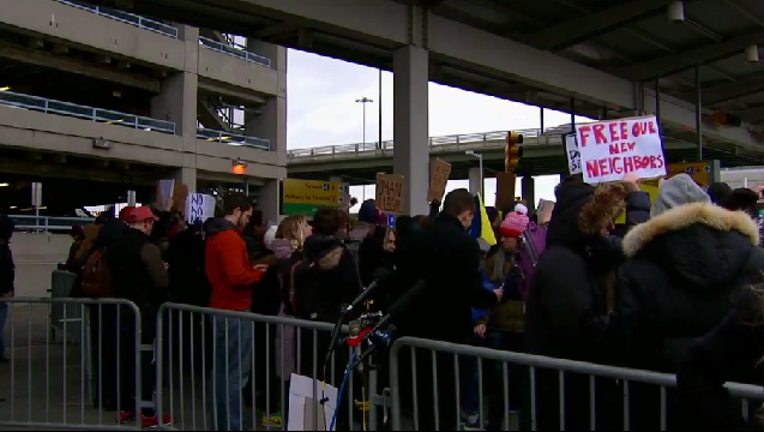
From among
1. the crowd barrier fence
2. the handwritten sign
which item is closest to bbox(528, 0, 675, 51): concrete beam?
the handwritten sign

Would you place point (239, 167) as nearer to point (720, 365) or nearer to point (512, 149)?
point (512, 149)

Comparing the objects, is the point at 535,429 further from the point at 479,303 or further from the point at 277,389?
the point at 277,389

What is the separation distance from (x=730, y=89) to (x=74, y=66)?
74.3ft

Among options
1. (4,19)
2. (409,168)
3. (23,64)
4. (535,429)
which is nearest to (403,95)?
(409,168)

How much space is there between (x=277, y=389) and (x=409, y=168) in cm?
523

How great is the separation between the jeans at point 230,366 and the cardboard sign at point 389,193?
13.0 feet

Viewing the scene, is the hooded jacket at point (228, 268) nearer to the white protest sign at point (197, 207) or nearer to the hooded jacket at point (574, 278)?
the hooded jacket at point (574, 278)

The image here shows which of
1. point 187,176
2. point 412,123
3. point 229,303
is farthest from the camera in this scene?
point 187,176

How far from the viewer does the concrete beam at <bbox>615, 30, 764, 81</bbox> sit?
1227cm

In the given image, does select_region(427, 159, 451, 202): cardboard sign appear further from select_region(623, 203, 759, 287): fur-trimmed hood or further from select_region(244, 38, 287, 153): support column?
select_region(244, 38, 287, 153): support column

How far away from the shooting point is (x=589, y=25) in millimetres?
11125

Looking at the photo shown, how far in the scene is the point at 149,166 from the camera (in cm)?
3062

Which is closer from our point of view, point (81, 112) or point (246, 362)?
point (246, 362)

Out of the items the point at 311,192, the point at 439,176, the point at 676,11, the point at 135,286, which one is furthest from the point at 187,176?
the point at 135,286
